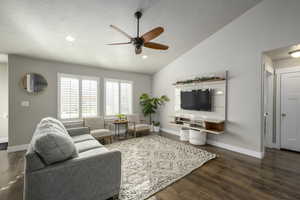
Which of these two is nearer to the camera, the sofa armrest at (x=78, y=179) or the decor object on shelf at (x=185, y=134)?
the sofa armrest at (x=78, y=179)

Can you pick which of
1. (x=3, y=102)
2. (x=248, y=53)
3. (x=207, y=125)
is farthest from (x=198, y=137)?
(x=3, y=102)

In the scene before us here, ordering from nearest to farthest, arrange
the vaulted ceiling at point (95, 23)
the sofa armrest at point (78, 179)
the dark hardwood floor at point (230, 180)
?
1. the sofa armrest at point (78, 179)
2. the dark hardwood floor at point (230, 180)
3. the vaulted ceiling at point (95, 23)

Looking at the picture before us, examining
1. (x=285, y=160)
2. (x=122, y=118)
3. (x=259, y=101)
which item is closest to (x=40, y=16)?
(x=122, y=118)

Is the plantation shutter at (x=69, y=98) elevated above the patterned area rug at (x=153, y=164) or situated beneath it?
elevated above

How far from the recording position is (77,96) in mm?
4379

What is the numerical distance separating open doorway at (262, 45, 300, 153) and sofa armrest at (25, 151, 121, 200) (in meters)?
3.76

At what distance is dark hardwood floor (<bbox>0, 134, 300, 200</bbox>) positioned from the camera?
1858 mm

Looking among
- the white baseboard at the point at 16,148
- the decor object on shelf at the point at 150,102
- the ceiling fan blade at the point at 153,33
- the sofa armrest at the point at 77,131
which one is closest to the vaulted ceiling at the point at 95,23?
the ceiling fan blade at the point at 153,33

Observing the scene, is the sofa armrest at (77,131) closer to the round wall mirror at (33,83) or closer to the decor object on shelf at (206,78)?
the round wall mirror at (33,83)

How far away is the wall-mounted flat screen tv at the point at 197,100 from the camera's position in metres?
3.95

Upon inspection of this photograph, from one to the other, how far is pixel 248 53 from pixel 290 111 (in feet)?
6.47

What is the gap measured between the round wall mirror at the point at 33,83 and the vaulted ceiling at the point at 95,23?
0.59 metres

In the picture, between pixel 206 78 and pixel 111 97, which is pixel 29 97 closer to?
pixel 111 97

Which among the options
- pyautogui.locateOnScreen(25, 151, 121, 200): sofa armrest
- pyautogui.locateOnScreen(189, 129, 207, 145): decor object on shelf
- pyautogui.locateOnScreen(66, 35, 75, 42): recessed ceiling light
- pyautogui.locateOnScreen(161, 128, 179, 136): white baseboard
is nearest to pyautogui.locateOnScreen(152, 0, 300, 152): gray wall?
pyautogui.locateOnScreen(189, 129, 207, 145): decor object on shelf
